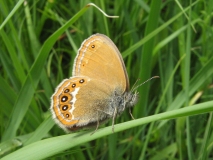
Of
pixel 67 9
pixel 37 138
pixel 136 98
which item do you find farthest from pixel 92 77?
pixel 67 9

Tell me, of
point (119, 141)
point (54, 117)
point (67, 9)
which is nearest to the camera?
point (54, 117)

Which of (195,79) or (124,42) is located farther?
(124,42)

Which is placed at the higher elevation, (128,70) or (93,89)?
(93,89)

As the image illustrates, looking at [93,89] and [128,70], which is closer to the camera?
[93,89]

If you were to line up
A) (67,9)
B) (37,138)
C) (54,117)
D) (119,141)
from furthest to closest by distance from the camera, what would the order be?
(67,9), (119,141), (37,138), (54,117)

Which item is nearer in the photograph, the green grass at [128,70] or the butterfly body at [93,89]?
the butterfly body at [93,89]

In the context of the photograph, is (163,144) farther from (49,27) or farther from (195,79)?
(49,27)

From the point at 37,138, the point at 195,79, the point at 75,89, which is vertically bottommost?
the point at 195,79

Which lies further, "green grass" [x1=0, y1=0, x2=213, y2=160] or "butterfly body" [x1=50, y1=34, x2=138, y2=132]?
"green grass" [x1=0, y1=0, x2=213, y2=160]
